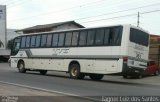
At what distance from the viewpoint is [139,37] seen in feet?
82.3

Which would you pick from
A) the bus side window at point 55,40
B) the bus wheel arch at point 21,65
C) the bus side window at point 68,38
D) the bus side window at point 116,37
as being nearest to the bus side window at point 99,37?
the bus side window at point 116,37

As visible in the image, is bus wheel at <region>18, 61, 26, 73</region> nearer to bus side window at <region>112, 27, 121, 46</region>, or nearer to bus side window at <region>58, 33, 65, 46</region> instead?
bus side window at <region>58, 33, 65, 46</region>

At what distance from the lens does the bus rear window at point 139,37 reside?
24.2 m

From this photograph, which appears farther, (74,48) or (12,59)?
(12,59)

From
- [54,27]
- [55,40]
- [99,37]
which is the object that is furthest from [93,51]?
[54,27]

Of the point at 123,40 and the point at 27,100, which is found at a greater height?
the point at 123,40

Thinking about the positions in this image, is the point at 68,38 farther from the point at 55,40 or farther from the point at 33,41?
the point at 33,41

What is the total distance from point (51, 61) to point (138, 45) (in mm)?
7510

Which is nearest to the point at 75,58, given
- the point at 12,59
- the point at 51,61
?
the point at 51,61

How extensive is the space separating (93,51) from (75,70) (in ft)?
7.93

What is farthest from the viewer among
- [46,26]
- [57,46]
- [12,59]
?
[46,26]

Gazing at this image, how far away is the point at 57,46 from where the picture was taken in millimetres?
29000

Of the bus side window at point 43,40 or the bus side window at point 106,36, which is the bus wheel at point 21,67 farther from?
the bus side window at point 106,36

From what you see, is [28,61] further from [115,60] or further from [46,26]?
[46,26]
